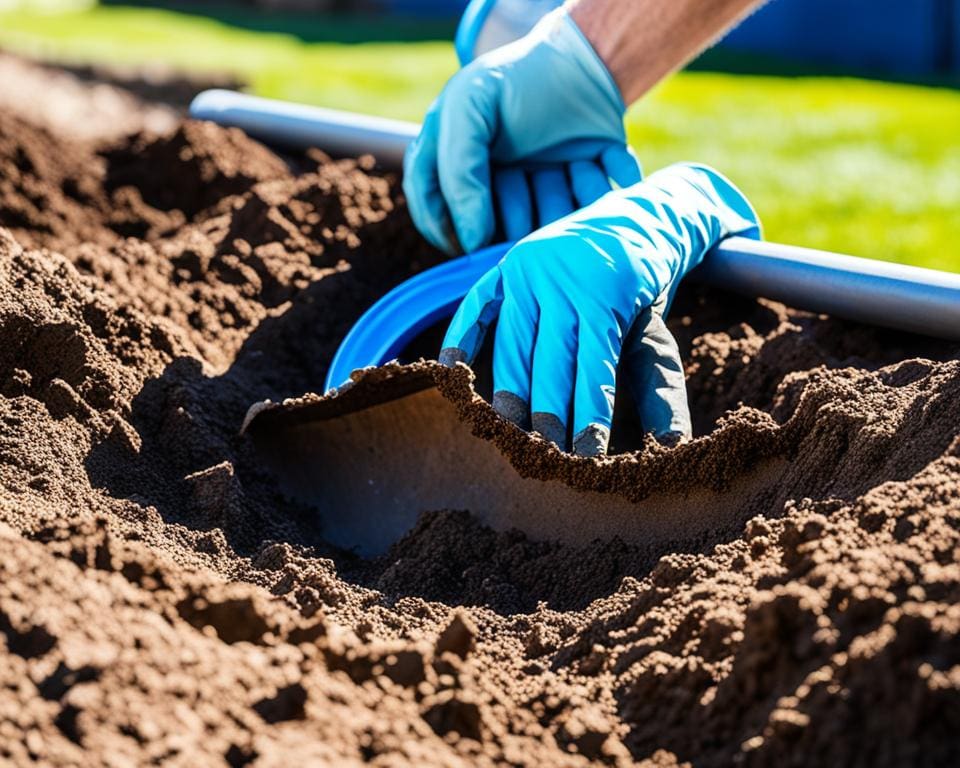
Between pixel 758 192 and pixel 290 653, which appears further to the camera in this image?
pixel 758 192

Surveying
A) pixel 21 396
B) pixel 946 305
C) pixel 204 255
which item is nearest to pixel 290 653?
pixel 21 396

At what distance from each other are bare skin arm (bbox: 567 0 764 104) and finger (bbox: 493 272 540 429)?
35.9 inches

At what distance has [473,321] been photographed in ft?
7.20

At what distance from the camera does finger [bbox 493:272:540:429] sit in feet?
6.88

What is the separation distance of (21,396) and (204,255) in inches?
33.3

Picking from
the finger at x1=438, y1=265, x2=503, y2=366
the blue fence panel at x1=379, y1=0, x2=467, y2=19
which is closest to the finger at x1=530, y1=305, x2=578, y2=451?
the finger at x1=438, y1=265, x2=503, y2=366

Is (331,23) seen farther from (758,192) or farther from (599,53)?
(599,53)

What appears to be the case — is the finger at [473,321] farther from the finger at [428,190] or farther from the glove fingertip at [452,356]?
the finger at [428,190]

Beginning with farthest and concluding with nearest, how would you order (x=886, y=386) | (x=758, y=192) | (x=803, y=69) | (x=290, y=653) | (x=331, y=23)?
(x=331, y=23)
(x=803, y=69)
(x=758, y=192)
(x=886, y=386)
(x=290, y=653)

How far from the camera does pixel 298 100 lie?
6289 mm

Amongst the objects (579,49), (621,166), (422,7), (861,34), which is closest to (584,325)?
(621,166)

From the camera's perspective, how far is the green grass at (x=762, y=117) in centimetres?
436

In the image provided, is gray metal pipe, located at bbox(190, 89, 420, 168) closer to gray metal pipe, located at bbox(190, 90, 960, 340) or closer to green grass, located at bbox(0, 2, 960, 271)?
gray metal pipe, located at bbox(190, 90, 960, 340)

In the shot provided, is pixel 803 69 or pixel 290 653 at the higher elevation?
pixel 803 69
